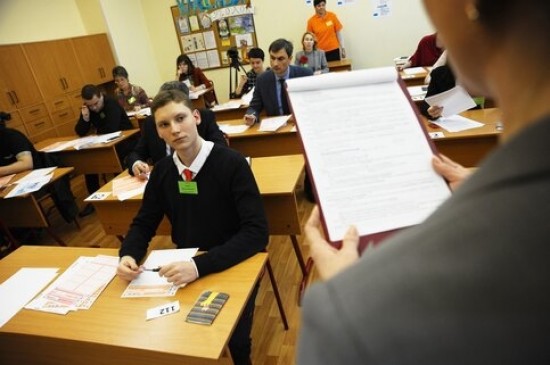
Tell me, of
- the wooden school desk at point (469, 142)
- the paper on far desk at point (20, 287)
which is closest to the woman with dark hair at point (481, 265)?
the paper on far desk at point (20, 287)

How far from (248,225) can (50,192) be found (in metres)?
2.63

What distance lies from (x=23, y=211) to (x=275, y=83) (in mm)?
2457

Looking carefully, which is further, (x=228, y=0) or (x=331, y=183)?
(x=228, y=0)

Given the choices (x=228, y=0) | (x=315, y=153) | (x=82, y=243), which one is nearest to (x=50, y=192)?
(x=82, y=243)

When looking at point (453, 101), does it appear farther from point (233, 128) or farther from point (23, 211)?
point (23, 211)

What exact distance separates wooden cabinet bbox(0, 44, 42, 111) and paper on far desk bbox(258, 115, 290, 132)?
140 inches

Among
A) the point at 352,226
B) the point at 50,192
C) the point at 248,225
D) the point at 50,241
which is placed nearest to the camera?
the point at 352,226

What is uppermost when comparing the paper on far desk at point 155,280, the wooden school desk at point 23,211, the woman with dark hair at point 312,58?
the woman with dark hair at point 312,58

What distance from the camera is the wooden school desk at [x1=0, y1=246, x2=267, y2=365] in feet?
3.58

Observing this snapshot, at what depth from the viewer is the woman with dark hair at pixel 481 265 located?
Answer: 0.27 metres

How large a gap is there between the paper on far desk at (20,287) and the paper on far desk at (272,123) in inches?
76.9

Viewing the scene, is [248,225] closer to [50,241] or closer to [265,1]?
[50,241]

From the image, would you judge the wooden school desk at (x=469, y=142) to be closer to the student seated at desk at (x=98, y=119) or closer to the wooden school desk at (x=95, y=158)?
the wooden school desk at (x=95, y=158)

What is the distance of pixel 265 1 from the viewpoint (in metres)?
6.29
